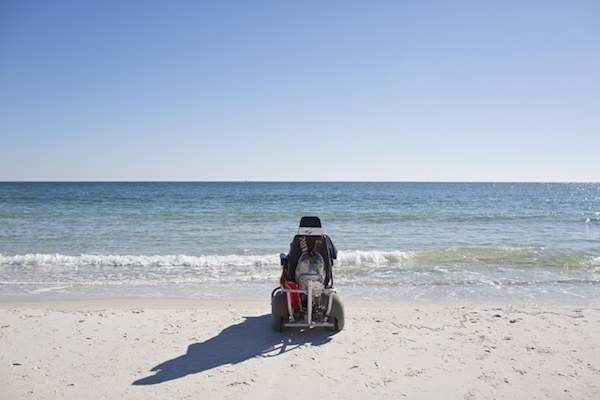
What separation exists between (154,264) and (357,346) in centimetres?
788

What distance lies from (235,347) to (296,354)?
0.84m

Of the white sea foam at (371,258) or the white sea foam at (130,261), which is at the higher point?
the white sea foam at (371,258)

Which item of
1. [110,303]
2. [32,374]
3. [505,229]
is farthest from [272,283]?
[505,229]

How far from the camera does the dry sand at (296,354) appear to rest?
4168 mm

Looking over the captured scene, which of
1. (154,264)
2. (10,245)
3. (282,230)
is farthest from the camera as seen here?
(282,230)

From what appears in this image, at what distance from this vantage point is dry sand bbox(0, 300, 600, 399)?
164 inches

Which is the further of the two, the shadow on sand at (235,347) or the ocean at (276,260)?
the ocean at (276,260)

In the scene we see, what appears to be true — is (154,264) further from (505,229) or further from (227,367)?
(505,229)

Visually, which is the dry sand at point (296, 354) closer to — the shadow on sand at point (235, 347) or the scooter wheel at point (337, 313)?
the shadow on sand at point (235, 347)

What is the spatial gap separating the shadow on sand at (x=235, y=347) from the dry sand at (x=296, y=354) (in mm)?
15

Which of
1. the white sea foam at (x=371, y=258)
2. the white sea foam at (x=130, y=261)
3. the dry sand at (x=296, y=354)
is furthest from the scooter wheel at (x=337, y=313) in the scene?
the white sea foam at (x=130, y=261)

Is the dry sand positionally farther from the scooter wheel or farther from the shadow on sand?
the scooter wheel

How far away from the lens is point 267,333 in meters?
5.89

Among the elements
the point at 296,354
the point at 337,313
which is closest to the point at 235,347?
the point at 296,354
